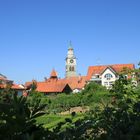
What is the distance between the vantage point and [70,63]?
147375 millimetres

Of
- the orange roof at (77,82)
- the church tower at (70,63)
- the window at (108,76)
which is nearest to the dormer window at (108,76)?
the window at (108,76)

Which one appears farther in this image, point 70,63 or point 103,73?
point 70,63

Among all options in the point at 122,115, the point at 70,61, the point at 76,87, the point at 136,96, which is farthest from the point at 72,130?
the point at 70,61

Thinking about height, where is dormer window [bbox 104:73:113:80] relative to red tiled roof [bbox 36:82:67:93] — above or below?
above

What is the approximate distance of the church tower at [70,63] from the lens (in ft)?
474

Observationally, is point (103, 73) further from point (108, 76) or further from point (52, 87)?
point (52, 87)

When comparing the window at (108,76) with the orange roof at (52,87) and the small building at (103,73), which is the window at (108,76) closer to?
the small building at (103,73)

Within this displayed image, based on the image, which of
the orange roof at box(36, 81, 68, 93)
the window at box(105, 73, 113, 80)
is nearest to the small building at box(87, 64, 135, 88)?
the window at box(105, 73, 113, 80)

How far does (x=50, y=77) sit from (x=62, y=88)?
2681 centimetres

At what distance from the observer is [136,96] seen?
8.10 meters

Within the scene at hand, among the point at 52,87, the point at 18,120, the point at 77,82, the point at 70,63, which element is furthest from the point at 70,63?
the point at 18,120

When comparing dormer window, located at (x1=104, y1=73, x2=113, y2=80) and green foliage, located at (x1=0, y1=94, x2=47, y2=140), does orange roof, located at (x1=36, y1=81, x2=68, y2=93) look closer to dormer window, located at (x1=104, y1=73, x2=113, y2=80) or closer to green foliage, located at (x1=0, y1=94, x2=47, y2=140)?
dormer window, located at (x1=104, y1=73, x2=113, y2=80)

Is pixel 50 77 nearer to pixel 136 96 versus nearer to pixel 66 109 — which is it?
pixel 66 109

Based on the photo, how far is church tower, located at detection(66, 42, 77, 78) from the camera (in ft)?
474
